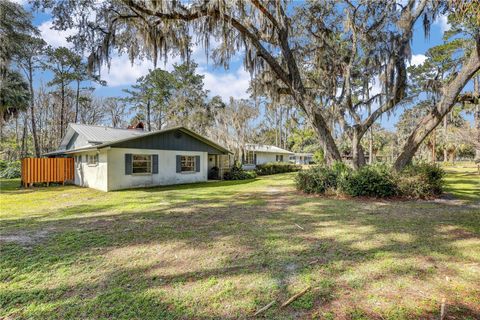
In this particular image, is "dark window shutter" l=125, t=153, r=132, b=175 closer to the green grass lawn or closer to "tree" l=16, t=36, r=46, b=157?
the green grass lawn

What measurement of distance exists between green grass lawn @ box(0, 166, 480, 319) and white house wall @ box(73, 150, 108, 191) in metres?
5.44

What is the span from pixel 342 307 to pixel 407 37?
930cm

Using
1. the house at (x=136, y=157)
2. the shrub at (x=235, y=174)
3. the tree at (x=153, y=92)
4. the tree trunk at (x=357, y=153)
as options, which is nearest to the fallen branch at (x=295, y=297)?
the tree trunk at (x=357, y=153)

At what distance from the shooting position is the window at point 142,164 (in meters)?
12.2

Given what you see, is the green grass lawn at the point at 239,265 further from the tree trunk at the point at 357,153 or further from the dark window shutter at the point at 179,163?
the dark window shutter at the point at 179,163

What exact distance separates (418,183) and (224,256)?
23.6 feet

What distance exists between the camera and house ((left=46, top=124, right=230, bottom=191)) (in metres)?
11.2

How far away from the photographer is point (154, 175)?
1259cm

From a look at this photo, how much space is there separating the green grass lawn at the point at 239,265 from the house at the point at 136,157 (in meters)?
5.51

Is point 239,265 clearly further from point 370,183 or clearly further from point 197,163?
point 197,163

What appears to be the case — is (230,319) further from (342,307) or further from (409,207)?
(409,207)

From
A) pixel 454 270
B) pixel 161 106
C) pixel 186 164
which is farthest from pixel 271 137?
pixel 454 270

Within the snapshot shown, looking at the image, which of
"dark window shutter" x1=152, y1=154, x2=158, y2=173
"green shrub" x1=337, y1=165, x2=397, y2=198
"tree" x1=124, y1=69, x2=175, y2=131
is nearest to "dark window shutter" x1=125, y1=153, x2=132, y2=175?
"dark window shutter" x1=152, y1=154, x2=158, y2=173

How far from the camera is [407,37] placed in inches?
321
